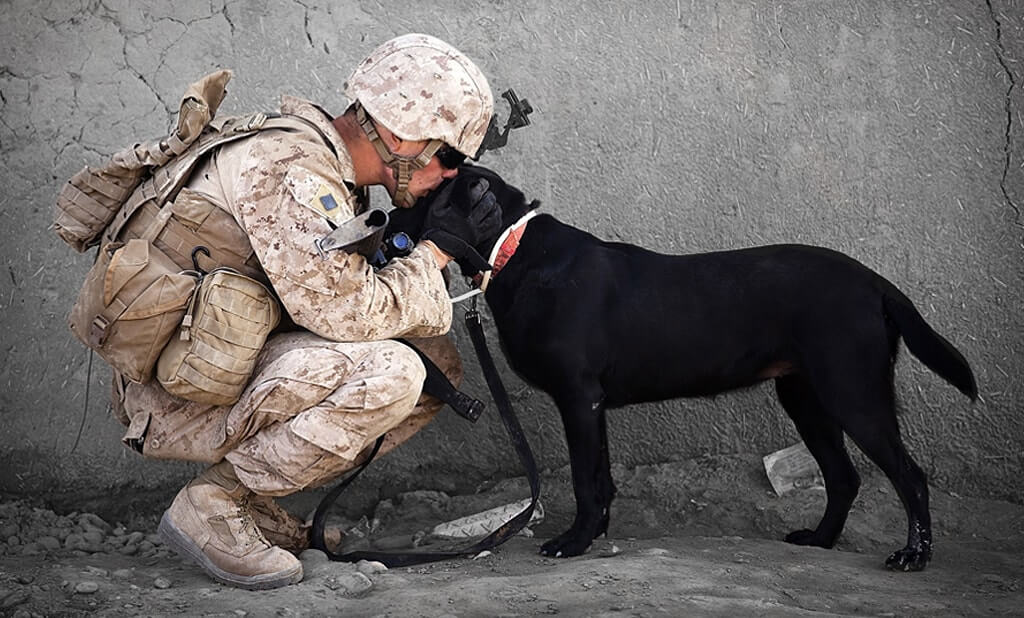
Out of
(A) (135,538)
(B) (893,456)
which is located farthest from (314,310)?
(B) (893,456)

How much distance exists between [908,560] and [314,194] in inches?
80.6

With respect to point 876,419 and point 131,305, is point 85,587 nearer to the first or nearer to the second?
point 131,305

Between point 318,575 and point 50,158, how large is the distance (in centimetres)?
194

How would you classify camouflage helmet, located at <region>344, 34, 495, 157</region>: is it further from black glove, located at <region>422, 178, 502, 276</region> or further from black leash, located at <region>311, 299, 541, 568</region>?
black leash, located at <region>311, 299, 541, 568</region>

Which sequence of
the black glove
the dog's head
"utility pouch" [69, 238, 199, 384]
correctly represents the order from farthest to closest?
the dog's head → the black glove → "utility pouch" [69, 238, 199, 384]

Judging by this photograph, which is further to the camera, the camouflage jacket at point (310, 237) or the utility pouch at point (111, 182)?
the utility pouch at point (111, 182)

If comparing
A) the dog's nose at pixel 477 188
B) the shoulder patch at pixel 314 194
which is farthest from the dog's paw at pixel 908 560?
the shoulder patch at pixel 314 194

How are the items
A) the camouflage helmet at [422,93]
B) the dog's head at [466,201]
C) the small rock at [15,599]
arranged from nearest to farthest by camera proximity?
the small rock at [15,599] < the camouflage helmet at [422,93] < the dog's head at [466,201]

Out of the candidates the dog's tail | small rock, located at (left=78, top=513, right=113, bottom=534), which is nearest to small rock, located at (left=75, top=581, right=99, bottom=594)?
small rock, located at (left=78, top=513, right=113, bottom=534)

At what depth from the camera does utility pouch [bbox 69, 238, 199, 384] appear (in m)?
2.73

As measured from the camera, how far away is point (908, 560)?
320 centimetres

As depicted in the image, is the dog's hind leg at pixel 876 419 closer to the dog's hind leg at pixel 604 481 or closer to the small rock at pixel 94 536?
the dog's hind leg at pixel 604 481

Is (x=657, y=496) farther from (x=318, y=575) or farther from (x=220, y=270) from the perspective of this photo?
(x=220, y=270)

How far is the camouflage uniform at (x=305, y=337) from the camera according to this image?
2.77 metres
